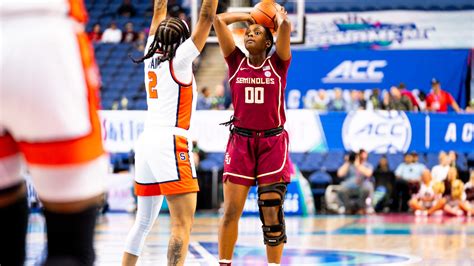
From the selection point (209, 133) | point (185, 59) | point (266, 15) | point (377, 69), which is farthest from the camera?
point (377, 69)

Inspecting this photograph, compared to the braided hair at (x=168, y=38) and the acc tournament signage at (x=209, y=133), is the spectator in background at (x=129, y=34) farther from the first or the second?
the braided hair at (x=168, y=38)

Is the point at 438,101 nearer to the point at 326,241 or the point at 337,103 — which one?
the point at 337,103

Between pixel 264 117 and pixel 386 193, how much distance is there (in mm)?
10287

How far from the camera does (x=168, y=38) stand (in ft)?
20.3

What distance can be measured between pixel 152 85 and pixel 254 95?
0.84 meters

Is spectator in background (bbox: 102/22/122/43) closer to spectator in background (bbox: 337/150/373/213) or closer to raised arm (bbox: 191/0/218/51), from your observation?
spectator in background (bbox: 337/150/373/213)

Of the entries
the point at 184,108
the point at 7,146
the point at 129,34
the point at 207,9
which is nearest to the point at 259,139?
the point at 184,108

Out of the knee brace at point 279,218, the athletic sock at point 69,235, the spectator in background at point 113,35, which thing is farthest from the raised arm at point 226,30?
the spectator in background at point 113,35

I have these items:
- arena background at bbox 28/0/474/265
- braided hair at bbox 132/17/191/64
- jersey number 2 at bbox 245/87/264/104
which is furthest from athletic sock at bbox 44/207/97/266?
arena background at bbox 28/0/474/265

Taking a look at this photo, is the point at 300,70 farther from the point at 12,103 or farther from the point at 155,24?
the point at 12,103

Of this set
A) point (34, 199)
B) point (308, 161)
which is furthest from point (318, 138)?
point (34, 199)

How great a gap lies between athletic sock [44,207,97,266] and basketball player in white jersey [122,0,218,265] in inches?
141

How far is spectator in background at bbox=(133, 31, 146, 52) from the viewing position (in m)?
20.7

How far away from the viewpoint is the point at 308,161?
670 inches
